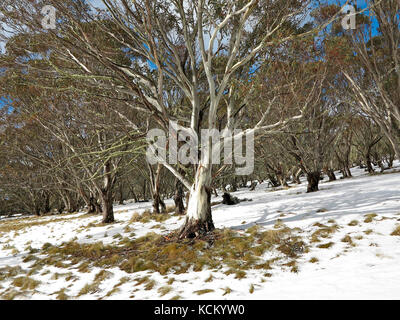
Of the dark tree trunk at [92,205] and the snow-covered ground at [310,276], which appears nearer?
the snow-covered ground at [310,276]

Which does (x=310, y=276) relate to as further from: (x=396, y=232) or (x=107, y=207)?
(x=107, y=207)

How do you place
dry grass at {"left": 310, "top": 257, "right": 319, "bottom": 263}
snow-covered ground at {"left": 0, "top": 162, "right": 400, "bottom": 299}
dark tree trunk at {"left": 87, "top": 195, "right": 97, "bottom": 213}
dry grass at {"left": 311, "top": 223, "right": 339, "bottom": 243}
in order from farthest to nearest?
dark tree trunk at {"left": 87, "top": 195, "right": 97, "bottom": 213}, dry grass at {"left": 311, "top": 223, "right": 339, "bottom": 243}, dry grass at {"left": 310, "top": 257, "right": 319, "bottom": 263}, snow-covered ground at {"left": 0, "top": 162, "right": 400, "bottom": 299}

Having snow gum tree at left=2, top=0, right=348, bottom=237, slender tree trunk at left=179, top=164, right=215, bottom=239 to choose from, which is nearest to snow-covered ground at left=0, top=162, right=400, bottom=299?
slender tree trunk at left=179, top=164, right=215, bottom=239

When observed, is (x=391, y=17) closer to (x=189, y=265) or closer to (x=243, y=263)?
(x=243, y=263)

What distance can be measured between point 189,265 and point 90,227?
6.94 meters

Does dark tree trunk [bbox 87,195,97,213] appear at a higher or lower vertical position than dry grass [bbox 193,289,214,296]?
higher

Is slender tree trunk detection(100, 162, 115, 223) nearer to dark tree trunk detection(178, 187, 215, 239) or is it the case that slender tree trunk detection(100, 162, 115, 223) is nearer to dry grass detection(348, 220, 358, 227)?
dark tree trunk detection(178, 187, 215, 239)

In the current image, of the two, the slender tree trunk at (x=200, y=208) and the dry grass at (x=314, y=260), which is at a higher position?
the slender tree trunk at (x=200, y=208)

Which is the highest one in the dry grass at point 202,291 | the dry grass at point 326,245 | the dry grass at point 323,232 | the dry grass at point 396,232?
the dry grass at point 396,232

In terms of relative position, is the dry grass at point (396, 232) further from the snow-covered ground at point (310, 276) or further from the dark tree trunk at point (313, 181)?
the dark tree trunk at point (313, 181)

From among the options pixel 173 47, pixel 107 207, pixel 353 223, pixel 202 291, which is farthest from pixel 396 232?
pixel 107 207

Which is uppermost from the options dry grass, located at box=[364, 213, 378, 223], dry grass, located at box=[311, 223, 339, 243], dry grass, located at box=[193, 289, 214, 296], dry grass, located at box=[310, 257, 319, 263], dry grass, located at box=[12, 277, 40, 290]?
dry grass, located at box=[364, 213, 378, 223]

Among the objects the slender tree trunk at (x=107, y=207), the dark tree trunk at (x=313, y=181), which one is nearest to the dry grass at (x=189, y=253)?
the slender tree trunk at (x=107, y=207)

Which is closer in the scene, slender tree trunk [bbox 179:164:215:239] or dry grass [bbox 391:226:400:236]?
dry grass [bbox 391:226:400:236]
